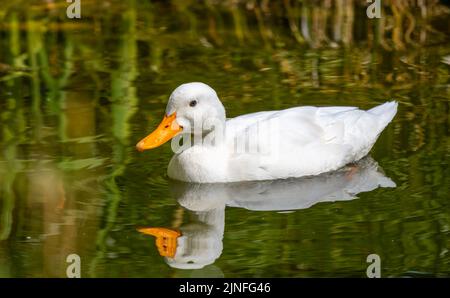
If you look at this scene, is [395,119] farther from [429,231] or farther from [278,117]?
[429,231]

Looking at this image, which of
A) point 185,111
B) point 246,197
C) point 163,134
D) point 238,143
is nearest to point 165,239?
point 246,197

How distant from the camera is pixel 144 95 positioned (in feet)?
37.5

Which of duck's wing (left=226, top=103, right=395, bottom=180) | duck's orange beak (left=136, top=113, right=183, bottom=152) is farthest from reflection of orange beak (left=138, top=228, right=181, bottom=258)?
duck's wing (left=226, top=103, right=395, bottom=180)

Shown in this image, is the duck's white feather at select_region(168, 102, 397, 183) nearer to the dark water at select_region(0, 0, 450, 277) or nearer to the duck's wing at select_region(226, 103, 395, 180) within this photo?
the duck's wing at select_region(226, 103, 395, 180)

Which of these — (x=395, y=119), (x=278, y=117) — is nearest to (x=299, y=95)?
(x=395, y=119)

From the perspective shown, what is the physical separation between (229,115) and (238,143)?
146cm

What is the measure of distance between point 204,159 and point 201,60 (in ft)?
11.5

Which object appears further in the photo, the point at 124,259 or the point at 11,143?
the point at 11,143

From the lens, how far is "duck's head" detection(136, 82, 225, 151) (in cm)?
908

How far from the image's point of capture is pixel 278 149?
9.29 meters

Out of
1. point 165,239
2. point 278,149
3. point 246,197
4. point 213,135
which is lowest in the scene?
point 165,239

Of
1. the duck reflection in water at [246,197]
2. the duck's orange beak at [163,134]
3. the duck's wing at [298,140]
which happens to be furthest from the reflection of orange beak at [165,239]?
the duck's wing at [298,140]

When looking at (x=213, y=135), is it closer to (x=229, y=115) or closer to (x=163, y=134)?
(x=163, y=134)

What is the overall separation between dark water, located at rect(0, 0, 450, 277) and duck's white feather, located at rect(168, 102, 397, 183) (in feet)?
0.40
